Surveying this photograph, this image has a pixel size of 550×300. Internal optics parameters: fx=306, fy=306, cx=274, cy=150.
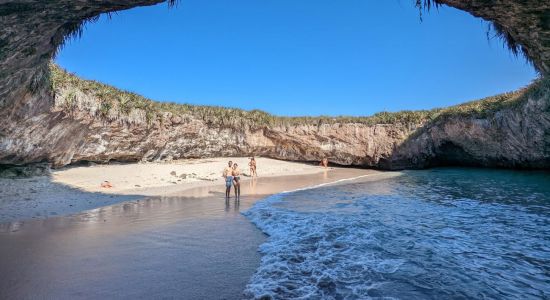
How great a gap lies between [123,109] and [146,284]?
16.2 meters

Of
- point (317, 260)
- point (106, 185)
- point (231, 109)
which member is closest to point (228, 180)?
point (106, 185)

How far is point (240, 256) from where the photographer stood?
5375 mm

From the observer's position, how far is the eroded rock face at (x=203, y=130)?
→ 494 centimetres

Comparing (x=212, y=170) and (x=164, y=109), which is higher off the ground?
(x=164, y=109)

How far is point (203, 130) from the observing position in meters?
24.0

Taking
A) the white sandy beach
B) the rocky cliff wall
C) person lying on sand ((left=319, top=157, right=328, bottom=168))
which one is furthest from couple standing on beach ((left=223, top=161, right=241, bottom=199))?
person lying on sand ((left=319, top=157, right=328, bottom=168))

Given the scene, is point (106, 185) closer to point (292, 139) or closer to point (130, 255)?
point (130, 255)

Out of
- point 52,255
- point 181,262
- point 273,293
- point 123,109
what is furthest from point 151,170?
point 273,293

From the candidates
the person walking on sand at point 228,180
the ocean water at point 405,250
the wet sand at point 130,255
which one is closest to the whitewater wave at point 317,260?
the ocean water at point 405,250

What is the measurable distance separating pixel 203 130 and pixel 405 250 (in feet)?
67.2

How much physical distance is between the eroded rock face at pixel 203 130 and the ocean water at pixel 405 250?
147 inches

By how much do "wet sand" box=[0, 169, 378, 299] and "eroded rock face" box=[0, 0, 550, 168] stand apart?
3555 mm

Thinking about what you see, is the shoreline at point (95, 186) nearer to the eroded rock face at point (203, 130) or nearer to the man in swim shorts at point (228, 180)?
the eroded rock face at point (203, 130)

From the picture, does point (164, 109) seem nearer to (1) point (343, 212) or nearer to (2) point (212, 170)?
(2) point (212, 170)
